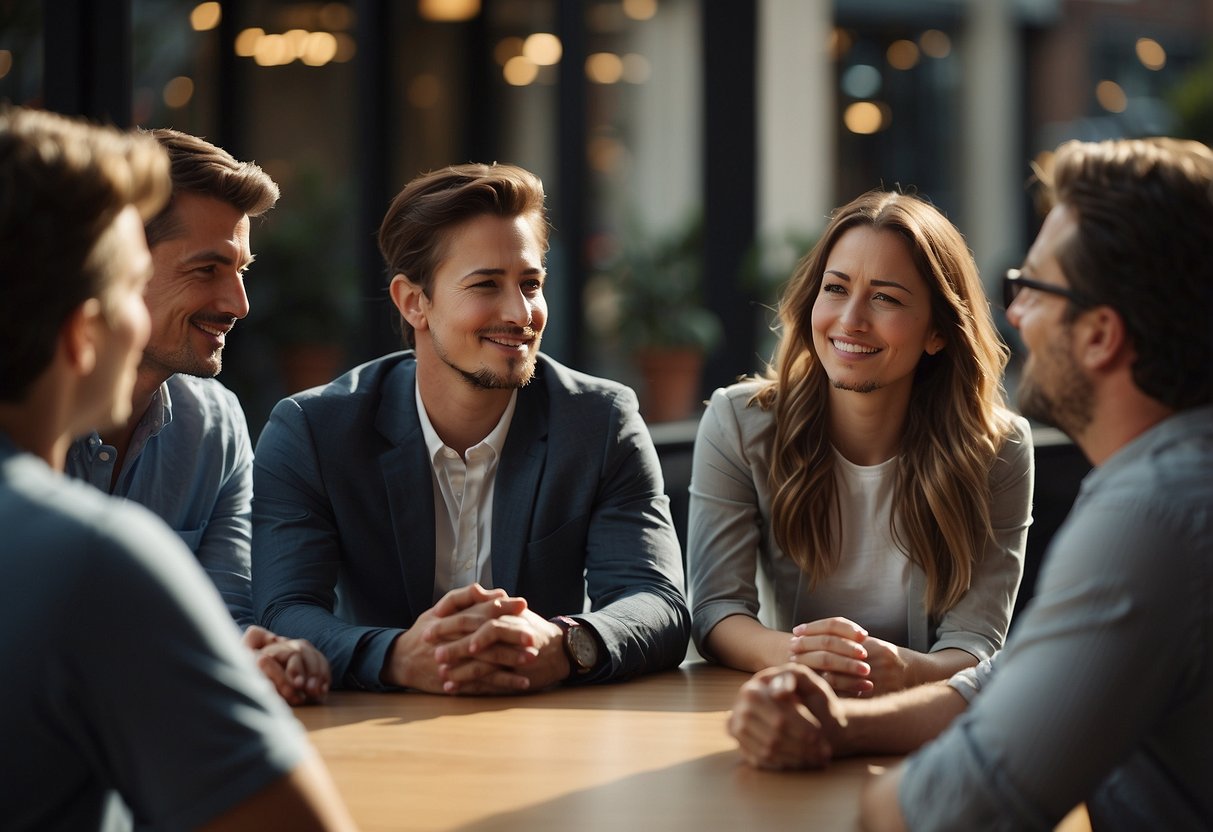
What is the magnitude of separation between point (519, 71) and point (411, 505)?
320 inches

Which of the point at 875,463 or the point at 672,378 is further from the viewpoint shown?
the point at 672,378

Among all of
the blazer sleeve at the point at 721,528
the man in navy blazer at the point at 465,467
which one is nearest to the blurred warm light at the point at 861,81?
the man in navy blazer at the point at 465,467

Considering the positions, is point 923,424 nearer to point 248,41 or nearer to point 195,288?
point 195,288

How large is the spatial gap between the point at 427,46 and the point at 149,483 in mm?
7654

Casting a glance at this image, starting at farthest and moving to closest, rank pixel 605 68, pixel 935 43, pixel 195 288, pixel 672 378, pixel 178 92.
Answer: pixel 935 43 → pixel 605 68 → pixel 672 378 → pixel 178 92 → pixel 195 288

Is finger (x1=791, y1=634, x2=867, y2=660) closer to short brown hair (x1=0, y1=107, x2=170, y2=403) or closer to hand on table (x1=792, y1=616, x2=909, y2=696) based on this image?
hand on table (x1=792, y1=616, x2=909, y2=696)

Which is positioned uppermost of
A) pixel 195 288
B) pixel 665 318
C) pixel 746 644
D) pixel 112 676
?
pixel 195 288

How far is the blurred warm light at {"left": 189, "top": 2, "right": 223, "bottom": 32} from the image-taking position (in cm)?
809

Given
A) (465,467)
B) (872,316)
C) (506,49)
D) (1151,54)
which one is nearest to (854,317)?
(872,316)

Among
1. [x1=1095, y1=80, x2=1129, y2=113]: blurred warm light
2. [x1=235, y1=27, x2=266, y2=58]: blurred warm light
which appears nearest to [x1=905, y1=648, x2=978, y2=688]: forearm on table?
[x1=235, y1=27, x2=266, y2=58]: blurred warm light

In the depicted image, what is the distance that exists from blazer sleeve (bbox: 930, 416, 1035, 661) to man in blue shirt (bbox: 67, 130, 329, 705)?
1.35 meters

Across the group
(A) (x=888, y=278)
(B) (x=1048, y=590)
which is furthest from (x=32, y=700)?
(A) (x=888, y=278)

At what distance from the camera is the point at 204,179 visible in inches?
102

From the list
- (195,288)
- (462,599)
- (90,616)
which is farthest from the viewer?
(195,288)
